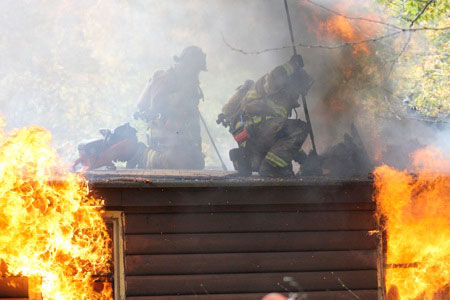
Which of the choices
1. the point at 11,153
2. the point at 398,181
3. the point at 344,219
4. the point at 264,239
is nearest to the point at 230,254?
the point at 264,239

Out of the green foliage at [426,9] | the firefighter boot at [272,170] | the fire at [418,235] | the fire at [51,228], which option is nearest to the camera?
the fire at [51,228]

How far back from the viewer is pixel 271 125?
9.56 meters

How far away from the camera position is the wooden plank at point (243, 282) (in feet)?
26.9

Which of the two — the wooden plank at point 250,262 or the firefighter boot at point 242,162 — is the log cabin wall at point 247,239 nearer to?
the wooden plank at point 250,262

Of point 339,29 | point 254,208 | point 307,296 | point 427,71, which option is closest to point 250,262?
point 254,208

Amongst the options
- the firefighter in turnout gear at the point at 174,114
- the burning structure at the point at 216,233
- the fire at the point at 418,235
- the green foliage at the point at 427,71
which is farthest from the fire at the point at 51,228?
the green foliage at the point at 427,71

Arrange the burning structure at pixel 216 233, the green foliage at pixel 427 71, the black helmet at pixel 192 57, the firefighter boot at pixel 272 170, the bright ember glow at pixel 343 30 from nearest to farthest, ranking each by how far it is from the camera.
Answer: the burning structure at pixel 216 233 → the firefighter boot at pixel 272 170 → the bright ember glow at pixel 343 30 → the black helmet at pixel 192 57 → the green foliage at pixel 427 71

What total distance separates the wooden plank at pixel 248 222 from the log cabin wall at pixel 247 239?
0.04 feet

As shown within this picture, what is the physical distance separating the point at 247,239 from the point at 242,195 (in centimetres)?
60

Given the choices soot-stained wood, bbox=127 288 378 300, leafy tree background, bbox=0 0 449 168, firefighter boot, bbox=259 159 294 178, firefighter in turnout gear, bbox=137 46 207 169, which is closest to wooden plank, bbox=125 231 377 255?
soot-stained wood, bbox=127 288 378 300

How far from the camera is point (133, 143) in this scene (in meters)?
11.6

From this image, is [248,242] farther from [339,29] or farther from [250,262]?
[339,29]

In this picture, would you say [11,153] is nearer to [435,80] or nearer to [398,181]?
[398,181]

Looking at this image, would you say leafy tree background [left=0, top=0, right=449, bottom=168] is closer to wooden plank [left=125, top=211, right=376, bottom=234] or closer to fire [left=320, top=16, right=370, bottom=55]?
fire [left=320, top=16, right=370, bottom=55]
